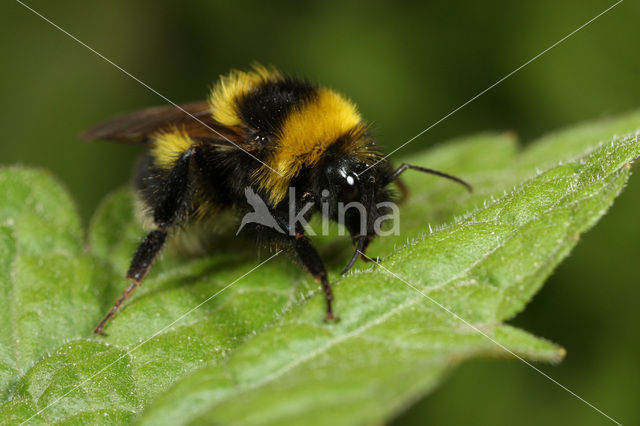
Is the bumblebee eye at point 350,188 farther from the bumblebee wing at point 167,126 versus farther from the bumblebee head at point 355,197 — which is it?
the bumblebee wing at point 167,126

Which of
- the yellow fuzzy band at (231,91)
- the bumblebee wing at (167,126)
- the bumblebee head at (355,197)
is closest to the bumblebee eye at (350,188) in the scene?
the bumblebee head at (355,197)

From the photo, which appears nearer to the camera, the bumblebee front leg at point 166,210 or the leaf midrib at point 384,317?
the leaf midrib at point 384,317

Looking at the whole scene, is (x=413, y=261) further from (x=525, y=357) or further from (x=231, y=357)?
(x=231, y=357)

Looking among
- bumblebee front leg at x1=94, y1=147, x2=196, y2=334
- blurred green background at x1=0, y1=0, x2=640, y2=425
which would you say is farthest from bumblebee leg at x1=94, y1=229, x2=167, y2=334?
blurred green background at x1=0, y1=0, x2=640, y2=425

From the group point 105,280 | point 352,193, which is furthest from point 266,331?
point 105,280

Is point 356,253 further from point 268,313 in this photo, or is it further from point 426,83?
point 426,83

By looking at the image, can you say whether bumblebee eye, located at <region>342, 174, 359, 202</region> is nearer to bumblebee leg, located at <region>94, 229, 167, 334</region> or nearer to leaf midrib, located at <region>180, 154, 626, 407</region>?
leaf midrib, located at <region>180, 154, 626, 407</region>

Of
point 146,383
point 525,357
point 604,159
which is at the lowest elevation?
point 525,357
